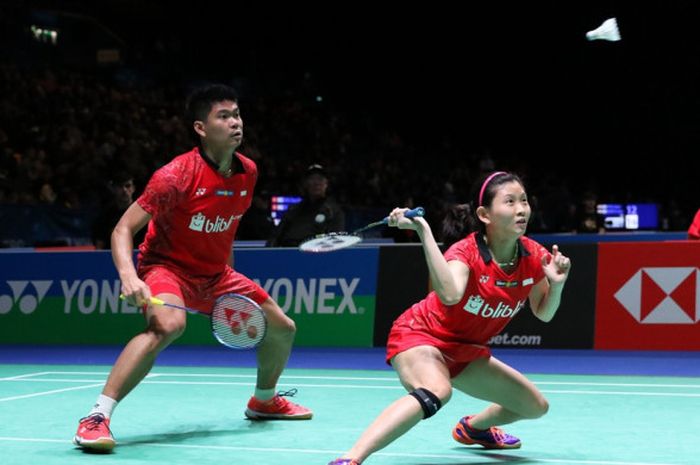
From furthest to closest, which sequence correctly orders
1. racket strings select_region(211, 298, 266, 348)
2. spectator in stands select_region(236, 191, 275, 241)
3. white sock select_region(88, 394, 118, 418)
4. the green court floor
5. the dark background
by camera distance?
1. the dark background
2. spectator in stands select_region(236, 191, 275, 241)
3. racket strings select_region(211, 298, 266, 348)
4. white sock select_region(88, 394, 118, 418)
5. the green court floor

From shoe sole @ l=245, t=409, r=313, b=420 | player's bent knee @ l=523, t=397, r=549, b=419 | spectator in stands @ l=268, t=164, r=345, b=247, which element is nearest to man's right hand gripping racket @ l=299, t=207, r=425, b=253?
shoe sole @ l=245, t=409, r=313, b=420

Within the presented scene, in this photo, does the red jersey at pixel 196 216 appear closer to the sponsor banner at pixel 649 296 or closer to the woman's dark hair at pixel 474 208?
the woman's dark hair at pixel 474 208

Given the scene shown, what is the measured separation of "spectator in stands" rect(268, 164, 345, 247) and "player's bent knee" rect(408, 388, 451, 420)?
5346 mm

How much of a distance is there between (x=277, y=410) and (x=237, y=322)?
2.69 feet

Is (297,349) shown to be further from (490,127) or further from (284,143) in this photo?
(490,127)

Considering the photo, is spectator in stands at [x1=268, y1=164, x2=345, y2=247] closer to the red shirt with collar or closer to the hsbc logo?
the hsbc logo

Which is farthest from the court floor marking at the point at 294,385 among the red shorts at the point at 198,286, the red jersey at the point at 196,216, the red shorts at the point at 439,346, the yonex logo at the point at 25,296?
the yonex logo at the point at 25,296

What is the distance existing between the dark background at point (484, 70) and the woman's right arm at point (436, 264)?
744 inches

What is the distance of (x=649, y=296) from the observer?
865 cm

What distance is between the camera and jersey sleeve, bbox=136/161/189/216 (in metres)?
4.96

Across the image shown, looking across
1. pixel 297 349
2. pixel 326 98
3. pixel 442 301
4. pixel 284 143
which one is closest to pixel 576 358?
pixel 297 349

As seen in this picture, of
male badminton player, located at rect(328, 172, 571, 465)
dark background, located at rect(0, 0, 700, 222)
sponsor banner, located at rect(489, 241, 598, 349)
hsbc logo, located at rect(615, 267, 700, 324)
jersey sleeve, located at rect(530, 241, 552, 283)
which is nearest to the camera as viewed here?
male badminton player, located at rect(328, 172, 571, 465)

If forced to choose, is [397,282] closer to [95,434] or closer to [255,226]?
[255,226]

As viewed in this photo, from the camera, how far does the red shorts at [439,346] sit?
4.33 metres
